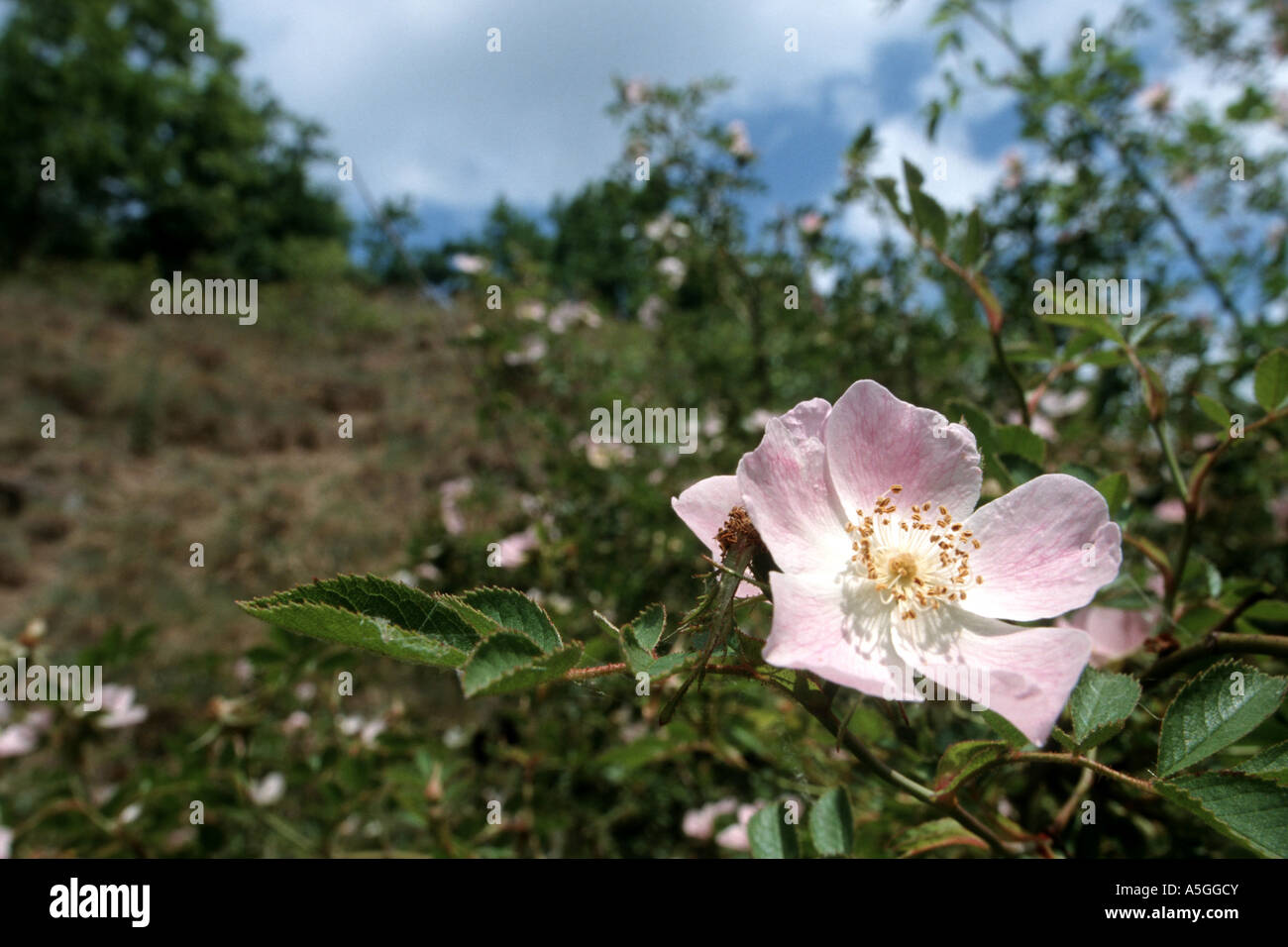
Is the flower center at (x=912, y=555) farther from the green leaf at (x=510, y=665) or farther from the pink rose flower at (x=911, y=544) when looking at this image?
the green leaf at (x=510, y=665)

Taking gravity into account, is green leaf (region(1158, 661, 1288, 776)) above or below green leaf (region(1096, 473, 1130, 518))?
below

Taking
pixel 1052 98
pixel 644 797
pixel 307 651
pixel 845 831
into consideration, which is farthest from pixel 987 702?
pixel 1052 98

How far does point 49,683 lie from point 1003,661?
78.6 inches

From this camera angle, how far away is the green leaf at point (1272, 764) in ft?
1.64

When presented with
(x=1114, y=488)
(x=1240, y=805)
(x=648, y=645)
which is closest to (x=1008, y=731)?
(x=1240, y=805)

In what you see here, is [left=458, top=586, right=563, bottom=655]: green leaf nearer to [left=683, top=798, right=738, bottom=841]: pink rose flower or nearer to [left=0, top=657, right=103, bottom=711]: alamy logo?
[left=683, top=798, right=738, bottom=841]: pink rose flower

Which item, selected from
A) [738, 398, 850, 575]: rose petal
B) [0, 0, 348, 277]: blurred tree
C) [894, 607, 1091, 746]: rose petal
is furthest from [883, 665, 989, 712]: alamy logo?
[0, 0, 348, 277]: blurred tree

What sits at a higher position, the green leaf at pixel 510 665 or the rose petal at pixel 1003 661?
the green leaf at pixel 510 665

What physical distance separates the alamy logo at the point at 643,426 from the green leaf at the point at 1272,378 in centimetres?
140

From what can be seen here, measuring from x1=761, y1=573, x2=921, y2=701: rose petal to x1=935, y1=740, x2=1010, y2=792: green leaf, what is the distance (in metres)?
0.07

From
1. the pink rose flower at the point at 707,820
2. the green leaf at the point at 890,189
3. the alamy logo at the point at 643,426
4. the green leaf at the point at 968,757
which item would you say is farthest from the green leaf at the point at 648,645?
the alamy logo at the point at 643,426

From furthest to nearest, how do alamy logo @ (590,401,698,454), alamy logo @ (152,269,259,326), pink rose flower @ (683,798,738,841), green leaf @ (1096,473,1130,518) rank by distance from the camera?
1. alamy logo @ (152,269,259,326)
2. alamy logo @ (590,401,698,454)
3. pink rose flower @ (683,798,738,841)
4. green leaf @ (1096,473,1130,518)

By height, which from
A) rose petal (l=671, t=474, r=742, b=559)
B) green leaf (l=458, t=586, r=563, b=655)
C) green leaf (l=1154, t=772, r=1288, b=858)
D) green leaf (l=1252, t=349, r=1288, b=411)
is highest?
green leaf (l=1252, t=349, r=1288, b=411)
